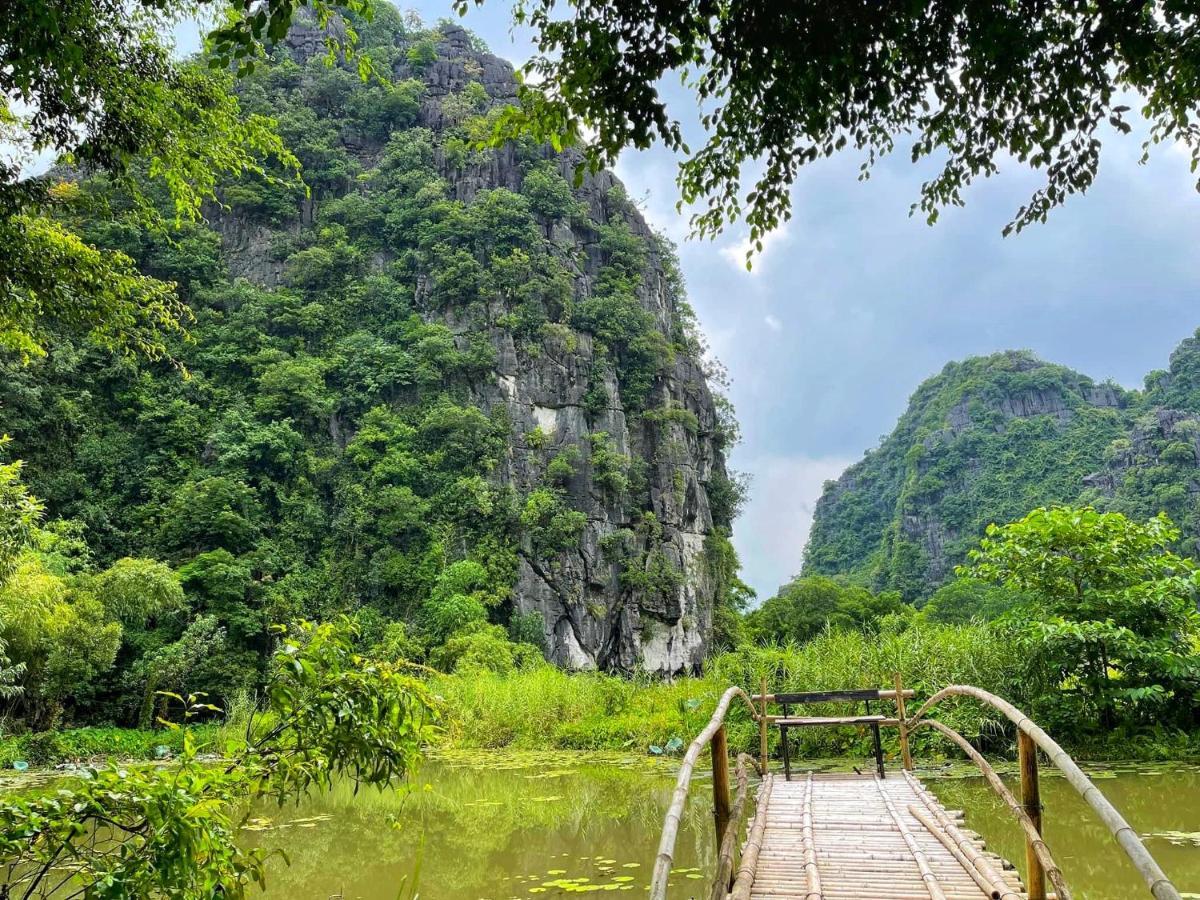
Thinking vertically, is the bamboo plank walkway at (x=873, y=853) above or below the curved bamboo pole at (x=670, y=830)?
below

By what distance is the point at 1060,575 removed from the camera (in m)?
7.55

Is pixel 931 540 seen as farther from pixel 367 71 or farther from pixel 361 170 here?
pixel 367 71

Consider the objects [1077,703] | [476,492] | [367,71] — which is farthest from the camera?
[476,492]

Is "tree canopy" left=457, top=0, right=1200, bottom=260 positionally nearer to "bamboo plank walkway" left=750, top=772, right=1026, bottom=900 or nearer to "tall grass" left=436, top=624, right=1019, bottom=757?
"bamboo plank walkway" left=750, top=772, right=1026, bottom=900

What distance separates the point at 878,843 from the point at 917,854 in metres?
0.32

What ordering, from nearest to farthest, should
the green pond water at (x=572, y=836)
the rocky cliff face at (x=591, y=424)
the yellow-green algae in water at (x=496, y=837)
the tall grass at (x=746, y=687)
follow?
the green pond water at (x=572, y=836) → the yellow-green algae in water at (x=496, y=837) → the tall grass at (x=746, y=687) → the rocky cliff face at (x=591, y=424)

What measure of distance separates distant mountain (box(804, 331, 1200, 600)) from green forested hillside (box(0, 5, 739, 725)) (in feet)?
71.5

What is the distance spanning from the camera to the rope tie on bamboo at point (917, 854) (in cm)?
266

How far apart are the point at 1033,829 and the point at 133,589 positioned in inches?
694

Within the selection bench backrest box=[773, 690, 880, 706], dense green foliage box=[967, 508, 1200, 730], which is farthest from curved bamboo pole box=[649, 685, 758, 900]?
dense green foliage box=[967, 508, 1200, 730]

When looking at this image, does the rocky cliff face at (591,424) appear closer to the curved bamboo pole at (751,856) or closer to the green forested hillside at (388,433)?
the green forested hillside at (388,433)

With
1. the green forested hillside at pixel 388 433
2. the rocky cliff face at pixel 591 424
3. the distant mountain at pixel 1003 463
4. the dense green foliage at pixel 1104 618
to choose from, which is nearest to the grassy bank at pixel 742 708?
the dense green foliage at pixel 1104 618

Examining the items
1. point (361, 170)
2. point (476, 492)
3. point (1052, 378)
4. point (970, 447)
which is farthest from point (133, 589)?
point (1052, 378)

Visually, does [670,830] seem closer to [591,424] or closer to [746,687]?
[746,687]
